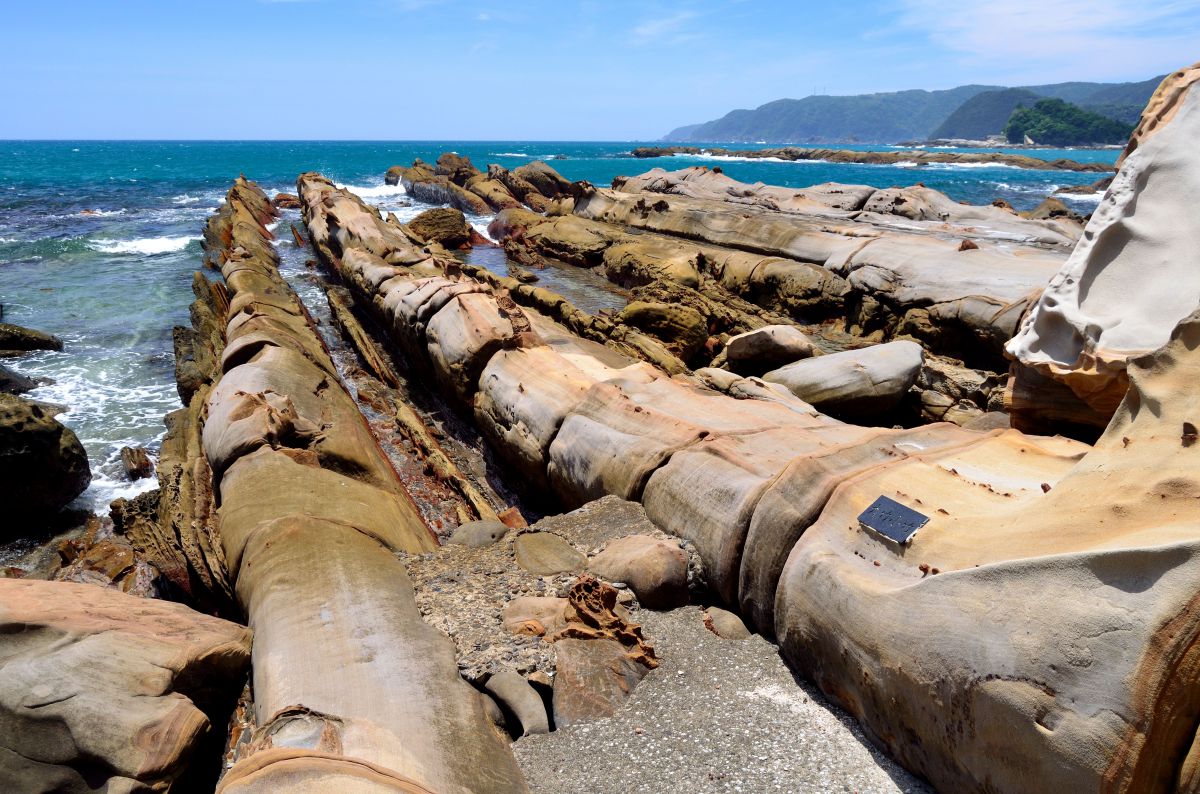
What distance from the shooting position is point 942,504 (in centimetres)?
419

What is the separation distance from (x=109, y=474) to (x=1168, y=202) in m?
10.6

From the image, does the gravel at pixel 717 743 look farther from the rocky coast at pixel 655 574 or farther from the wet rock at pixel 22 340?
Answer: the wet rock at pixel 22 340

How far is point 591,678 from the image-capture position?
4113 millimetres

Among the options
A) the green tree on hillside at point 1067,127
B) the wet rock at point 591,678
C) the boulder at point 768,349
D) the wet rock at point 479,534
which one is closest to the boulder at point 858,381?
the boulder at point 768,349

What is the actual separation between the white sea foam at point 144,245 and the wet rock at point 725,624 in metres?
23.8

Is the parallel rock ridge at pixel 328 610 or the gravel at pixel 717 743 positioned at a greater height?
the parallel rock ridge at pixel 328 610

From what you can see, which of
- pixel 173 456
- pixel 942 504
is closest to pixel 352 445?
pixel 173 456

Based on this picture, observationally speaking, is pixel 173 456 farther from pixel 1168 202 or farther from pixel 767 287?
pixel 767 287

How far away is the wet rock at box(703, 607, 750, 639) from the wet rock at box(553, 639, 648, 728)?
667 millimetres

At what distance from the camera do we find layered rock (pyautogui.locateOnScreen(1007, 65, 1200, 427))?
4.49 metres

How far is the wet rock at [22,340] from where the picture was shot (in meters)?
12.6

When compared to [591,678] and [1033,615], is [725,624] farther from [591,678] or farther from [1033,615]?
[1033,615]

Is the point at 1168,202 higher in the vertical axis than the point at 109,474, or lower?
higher

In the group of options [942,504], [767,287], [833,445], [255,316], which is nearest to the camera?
[942,504]
